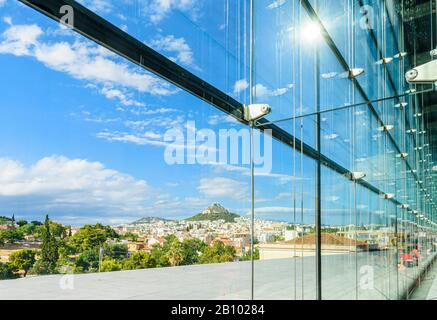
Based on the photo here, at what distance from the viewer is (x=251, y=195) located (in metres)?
2.86

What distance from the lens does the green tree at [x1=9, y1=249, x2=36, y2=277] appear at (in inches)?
49.7

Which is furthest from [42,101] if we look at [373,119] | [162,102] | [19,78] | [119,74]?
[373,119]

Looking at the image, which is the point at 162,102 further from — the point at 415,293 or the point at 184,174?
the point at 415,293

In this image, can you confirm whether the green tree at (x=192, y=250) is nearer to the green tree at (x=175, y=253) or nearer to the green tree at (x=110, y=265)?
the green tree at (x=175, y=253)

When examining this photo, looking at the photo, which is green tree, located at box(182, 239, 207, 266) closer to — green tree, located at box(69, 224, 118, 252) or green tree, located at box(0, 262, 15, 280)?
green tree, located at box(69, 224, 118, 252)

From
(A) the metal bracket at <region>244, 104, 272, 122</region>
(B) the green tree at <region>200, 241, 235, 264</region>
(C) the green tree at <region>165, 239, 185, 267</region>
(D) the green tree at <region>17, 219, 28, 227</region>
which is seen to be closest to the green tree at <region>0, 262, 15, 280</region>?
(D) the green tree at <region>17, 219, 28, 227</region>

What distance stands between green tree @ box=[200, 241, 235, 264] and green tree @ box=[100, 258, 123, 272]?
0.66m

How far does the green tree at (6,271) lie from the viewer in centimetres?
123

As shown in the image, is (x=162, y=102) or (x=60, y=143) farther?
(x=162, y=102)

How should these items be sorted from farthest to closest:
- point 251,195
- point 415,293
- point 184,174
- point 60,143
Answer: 1. point 415,293
2. point 251,195
3. point 184,174
4. point 60,143

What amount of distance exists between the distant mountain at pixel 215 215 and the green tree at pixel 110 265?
54 cm

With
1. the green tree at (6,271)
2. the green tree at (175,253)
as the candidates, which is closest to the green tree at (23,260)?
the green tree at (6,271)
